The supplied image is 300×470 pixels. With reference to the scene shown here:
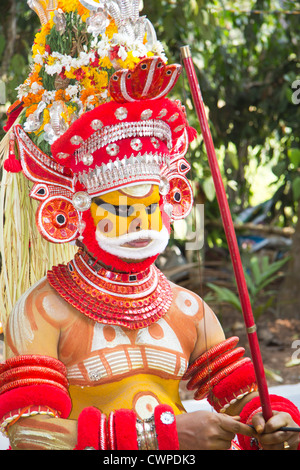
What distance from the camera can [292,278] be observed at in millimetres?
4781

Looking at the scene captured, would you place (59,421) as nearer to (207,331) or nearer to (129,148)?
(207,331)

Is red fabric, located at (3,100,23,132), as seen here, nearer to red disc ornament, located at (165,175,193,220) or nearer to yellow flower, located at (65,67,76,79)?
yellow flower, located at (65,67,76,79)

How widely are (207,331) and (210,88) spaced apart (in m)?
3.33

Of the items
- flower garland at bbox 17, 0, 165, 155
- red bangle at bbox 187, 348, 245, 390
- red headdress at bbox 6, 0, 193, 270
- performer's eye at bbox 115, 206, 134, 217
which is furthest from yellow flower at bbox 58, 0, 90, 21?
red bangle at bbox 187, 348, 245, 390

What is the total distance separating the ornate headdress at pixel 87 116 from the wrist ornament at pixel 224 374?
1.39 feet

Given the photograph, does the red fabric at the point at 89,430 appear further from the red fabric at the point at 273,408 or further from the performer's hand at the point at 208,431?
the red fabric at the point at 273,408

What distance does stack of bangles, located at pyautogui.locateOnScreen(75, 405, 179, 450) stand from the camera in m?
1.47

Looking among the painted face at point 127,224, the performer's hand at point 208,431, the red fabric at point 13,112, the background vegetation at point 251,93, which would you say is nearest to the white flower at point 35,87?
the red fabric at point 13,112

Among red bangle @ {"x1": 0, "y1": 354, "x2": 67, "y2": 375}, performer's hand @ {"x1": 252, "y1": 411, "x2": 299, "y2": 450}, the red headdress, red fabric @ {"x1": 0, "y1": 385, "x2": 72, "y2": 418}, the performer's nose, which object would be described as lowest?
performer's hand @ {"x1": 252, "y1": 411, "x2": 299, "y2": 450}

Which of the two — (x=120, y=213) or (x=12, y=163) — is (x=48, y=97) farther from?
(x=120, y=213)

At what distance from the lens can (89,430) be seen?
1489 millimetres

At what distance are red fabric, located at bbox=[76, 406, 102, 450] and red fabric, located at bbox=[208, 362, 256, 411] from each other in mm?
425

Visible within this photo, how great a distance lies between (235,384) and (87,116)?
0.84 metres
